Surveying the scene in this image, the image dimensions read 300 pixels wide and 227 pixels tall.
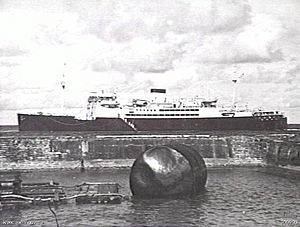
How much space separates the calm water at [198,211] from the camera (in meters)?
17.2

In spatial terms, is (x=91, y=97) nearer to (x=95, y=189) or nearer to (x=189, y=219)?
(x=95, y=189)

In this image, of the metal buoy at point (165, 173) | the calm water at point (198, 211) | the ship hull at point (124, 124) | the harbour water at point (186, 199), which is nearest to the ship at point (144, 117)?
the ship hull at point (124, 124)

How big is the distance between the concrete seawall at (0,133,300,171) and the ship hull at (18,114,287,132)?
17609 mm

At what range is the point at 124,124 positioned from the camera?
5731 centimetres

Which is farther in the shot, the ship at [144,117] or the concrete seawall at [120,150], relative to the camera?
the ship at [144,117]

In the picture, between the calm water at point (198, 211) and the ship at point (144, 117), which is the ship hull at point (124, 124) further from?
the calm water at point (198, 211)

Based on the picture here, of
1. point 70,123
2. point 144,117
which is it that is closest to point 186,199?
point 144,117

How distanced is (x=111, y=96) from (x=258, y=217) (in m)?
42.0

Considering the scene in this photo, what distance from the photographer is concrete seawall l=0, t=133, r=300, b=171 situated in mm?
35969

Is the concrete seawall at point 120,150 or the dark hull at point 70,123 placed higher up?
the dark hull at point 70,123

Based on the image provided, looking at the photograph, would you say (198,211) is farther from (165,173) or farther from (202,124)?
(202,124)

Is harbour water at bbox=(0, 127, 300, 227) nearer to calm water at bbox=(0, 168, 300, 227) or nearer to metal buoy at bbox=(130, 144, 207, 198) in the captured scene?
calm water at bbox=(0, 168, 300, 227)

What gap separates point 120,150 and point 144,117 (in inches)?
758

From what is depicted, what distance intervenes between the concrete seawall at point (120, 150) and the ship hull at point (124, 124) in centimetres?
1761
